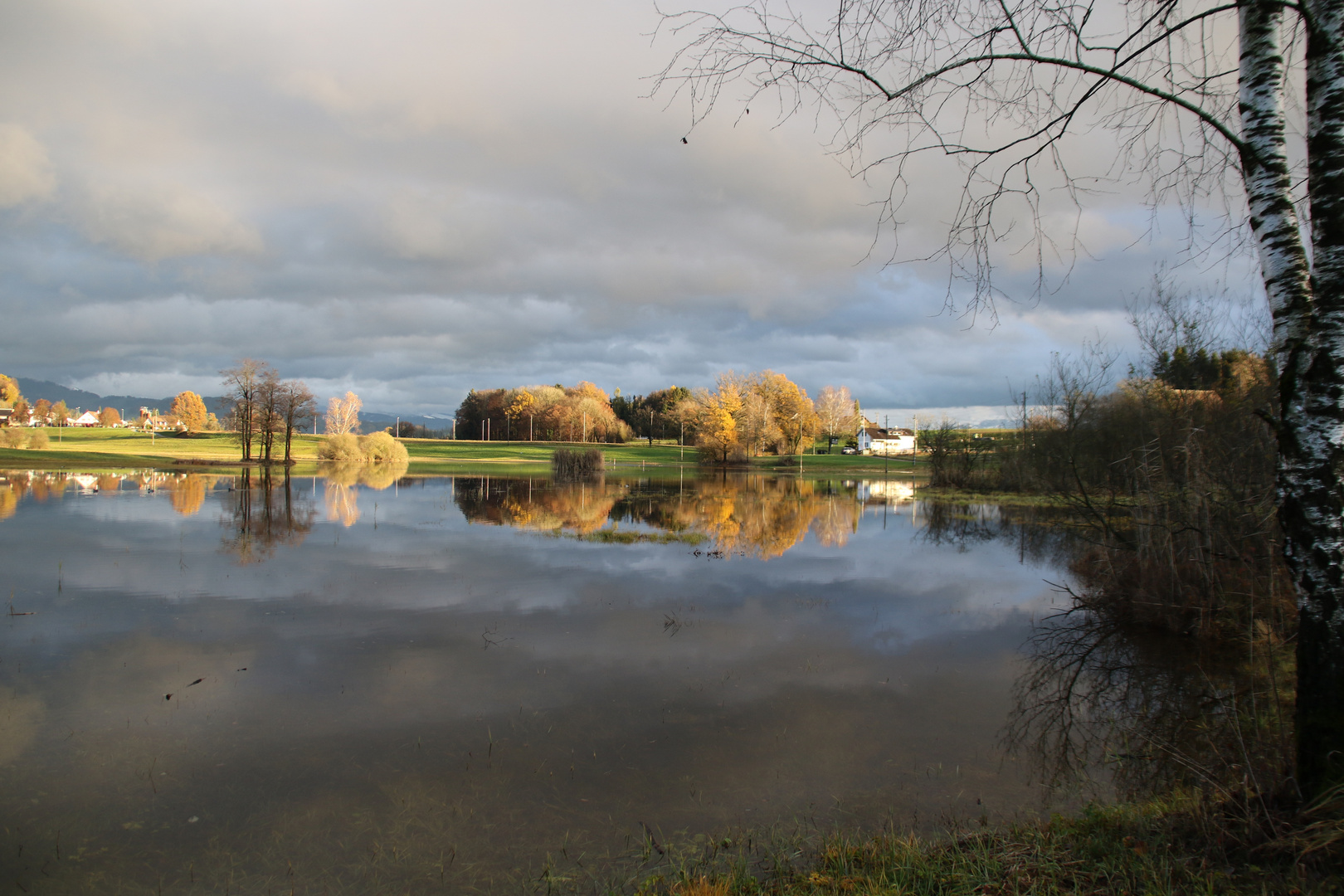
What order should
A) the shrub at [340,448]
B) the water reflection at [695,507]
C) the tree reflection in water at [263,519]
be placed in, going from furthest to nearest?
the shrub at [340,448] → the water reflection at [695,507] → the tree reflection in water at [263,519]

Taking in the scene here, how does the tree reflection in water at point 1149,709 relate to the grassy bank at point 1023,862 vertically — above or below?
below

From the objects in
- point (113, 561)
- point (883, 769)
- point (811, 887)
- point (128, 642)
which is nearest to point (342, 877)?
point (811, 887)

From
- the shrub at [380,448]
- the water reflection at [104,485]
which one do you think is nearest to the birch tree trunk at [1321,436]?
the water reflection at [104,485]

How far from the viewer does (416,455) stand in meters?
83.1

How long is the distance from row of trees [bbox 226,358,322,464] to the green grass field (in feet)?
10.5

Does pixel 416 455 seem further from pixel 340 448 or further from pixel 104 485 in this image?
pixel 104 485

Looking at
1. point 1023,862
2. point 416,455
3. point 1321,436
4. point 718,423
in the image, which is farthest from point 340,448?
point 1321,436

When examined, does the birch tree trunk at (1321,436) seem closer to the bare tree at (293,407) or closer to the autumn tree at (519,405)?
the bare tree at (293,407)

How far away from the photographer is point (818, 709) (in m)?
7.73

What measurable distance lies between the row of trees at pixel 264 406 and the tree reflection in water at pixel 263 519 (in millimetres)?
21479

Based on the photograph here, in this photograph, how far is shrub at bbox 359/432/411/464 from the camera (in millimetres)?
60938

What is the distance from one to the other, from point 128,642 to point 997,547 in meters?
21.0

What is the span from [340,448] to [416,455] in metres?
23.1

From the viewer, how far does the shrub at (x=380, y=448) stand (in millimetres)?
60938
